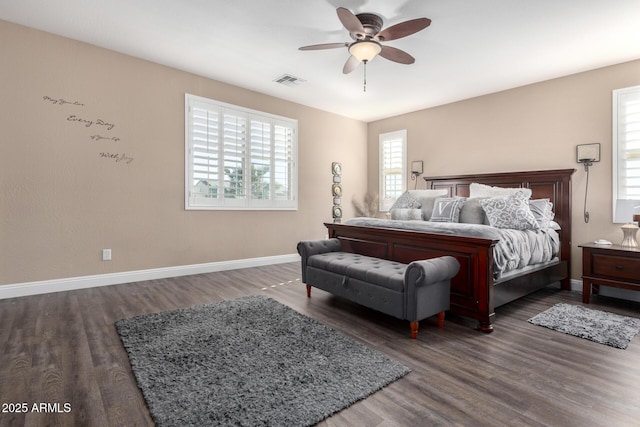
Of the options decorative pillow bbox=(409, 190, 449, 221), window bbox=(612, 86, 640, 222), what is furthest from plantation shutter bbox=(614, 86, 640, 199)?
decorative pillow bbox=(409, 190, 449, 221)

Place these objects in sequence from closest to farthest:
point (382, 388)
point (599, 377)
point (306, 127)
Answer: point (382, 388)
point (599, 377)
point (306, 127)

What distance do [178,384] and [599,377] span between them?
8.34 feet

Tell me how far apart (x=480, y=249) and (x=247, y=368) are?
6.67 ft

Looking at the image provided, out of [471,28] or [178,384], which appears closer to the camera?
[178,384]

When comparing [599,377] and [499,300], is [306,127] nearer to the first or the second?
[499,300]

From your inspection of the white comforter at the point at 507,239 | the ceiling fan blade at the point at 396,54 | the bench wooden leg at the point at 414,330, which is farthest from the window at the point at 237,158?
the bench wooden leg at the point at 414,330

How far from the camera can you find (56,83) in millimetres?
3588

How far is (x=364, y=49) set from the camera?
308cm

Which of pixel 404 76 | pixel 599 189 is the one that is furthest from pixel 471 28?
pixel 599 189

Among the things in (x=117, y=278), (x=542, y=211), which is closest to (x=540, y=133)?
(x=542, y=211)

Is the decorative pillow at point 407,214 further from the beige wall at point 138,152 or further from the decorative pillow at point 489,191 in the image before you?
the beige wall at point 138,152

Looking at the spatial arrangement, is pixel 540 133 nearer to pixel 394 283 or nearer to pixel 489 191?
pixel 489 191

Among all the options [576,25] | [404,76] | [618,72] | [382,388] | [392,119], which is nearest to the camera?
[382,388]

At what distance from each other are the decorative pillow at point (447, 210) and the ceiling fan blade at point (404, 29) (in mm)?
2131
